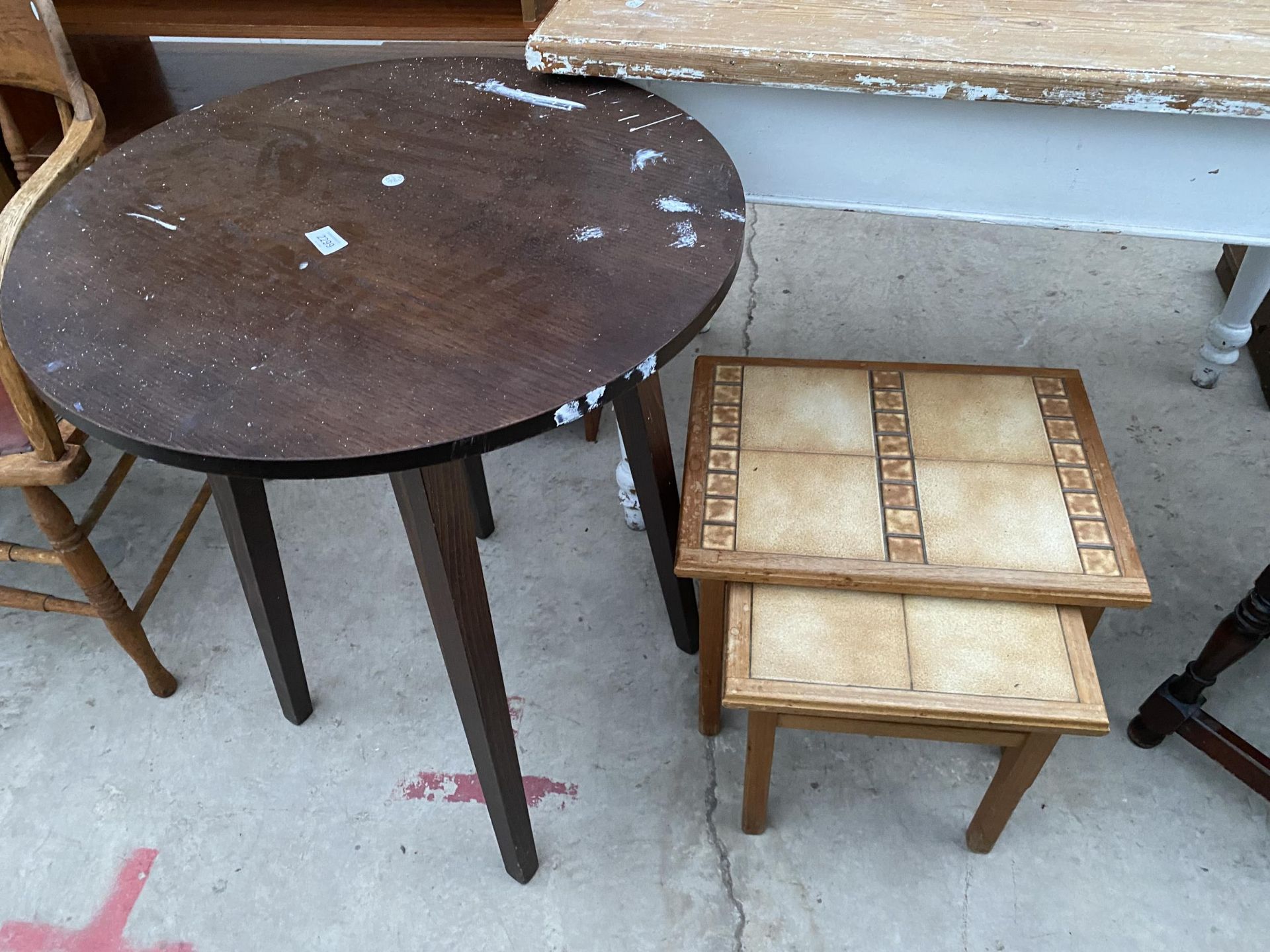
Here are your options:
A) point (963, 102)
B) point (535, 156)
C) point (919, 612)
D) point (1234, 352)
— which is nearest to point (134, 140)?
point (535, 156)

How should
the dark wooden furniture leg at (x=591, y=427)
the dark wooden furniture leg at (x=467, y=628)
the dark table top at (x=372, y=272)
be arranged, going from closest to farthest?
the dark table top at (x=372, y=272) → the dark wooden furniture leg at (x=467, y=628) → the dark wooden furniture leg at (x=591, y=427)

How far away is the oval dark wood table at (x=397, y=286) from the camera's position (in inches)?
32.9

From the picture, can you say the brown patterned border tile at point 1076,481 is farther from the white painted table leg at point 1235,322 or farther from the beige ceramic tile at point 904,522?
the white painted table leg at point 1235,322

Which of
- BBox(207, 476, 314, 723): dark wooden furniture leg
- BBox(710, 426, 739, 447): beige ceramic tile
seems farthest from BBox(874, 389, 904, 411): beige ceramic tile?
BBox(207, 476, 314, 723): dark wooden furniture leg

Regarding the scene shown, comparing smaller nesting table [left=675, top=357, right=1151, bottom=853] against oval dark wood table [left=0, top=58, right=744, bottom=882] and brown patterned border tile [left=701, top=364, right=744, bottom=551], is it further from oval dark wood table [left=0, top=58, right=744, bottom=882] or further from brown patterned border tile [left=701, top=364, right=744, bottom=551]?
oval dark wood table [left=0, top=58, right=744, bottom=882]

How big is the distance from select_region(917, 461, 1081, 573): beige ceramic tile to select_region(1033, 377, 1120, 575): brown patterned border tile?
0.01m

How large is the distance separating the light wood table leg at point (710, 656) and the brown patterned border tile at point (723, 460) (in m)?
0.07

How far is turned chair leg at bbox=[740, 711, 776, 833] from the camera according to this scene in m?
1.16

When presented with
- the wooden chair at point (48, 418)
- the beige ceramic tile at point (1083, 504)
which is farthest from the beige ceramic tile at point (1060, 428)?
the wooden chair at point (48, 418)

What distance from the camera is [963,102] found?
1.09 metres

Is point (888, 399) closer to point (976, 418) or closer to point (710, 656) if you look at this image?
point (976, 418)

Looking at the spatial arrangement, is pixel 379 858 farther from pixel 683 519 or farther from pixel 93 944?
pixel 683 519

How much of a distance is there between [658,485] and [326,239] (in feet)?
2.00

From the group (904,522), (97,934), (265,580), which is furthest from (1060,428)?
(97,934)
